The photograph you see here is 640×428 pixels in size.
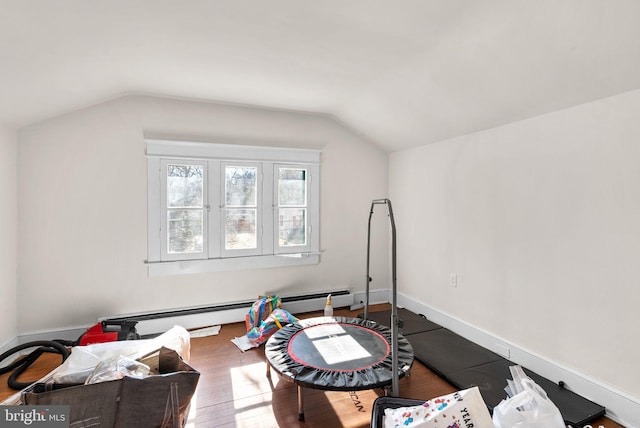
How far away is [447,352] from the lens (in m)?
2.80

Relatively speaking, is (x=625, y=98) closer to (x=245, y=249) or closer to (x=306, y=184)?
(x=306, y=184)

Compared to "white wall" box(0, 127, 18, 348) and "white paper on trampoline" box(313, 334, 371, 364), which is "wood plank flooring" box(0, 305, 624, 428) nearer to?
"white paper on trampoline" box(313, 334, 371, 364)

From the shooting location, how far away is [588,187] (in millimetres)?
2123

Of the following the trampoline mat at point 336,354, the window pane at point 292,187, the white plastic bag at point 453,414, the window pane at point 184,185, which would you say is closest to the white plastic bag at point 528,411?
the white plastic bag at point 453,414

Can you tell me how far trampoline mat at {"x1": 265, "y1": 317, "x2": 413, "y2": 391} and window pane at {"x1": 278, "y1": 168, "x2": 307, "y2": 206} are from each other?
4.98 feet

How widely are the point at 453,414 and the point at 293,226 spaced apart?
114 inches

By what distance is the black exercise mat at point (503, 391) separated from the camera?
195cm

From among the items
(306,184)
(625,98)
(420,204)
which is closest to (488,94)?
(625,98)

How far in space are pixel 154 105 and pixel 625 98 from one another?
3917mm

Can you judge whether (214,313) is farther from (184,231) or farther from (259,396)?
(259,396)

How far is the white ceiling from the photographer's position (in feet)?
5.53

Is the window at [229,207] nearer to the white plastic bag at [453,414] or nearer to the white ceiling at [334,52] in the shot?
the white ceiling at [334,52]

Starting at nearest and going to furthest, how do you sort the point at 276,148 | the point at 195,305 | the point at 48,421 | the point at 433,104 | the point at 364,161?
the point at 48,421 → the point at 433,104 → the point at 195,305 → the point at 276,148 → the point at 364,161

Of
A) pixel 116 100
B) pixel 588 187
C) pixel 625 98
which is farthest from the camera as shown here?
pixel 116 100
